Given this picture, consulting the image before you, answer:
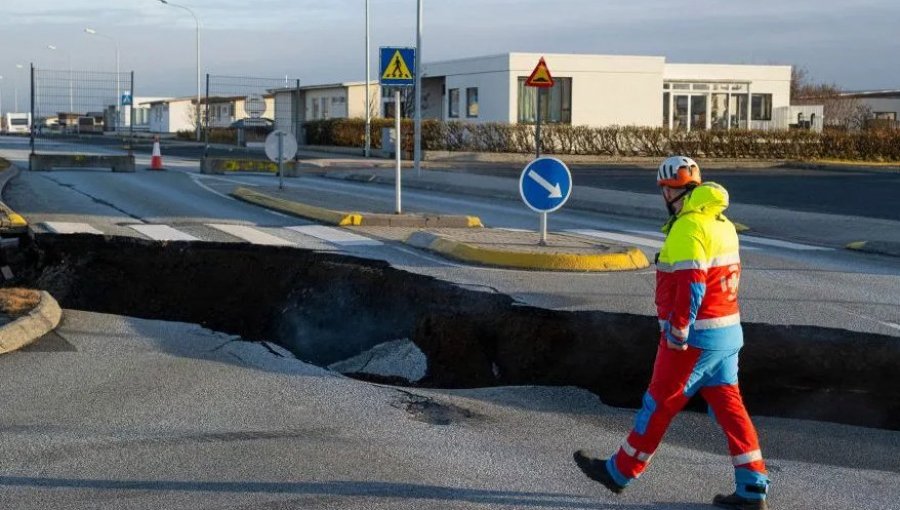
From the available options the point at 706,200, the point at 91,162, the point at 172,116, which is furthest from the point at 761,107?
the point at 706,200

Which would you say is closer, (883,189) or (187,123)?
(883,189)

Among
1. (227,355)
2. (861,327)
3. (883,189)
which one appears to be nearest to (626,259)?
(861,327)

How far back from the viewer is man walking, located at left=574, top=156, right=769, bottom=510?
16.2 ft

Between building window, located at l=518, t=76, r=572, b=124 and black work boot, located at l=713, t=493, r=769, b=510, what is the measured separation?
41.4 metres

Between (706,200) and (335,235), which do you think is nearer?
(706,200)

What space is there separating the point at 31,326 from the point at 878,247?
11161 mm

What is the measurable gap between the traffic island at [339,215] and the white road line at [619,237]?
1604 millimetres

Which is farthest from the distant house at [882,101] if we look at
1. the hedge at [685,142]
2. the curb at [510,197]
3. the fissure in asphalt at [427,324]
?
the fissure in asphalt at [427,324]

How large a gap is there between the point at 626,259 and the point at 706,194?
7.07m

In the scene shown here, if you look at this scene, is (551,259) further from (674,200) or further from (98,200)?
(98,200)

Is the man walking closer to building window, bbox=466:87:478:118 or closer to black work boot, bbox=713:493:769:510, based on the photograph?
black work boot, bbox=713:493:769:510

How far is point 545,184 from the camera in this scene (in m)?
12.3

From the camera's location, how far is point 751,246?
49.1 ft

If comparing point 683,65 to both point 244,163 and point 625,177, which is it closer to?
point 625,177
